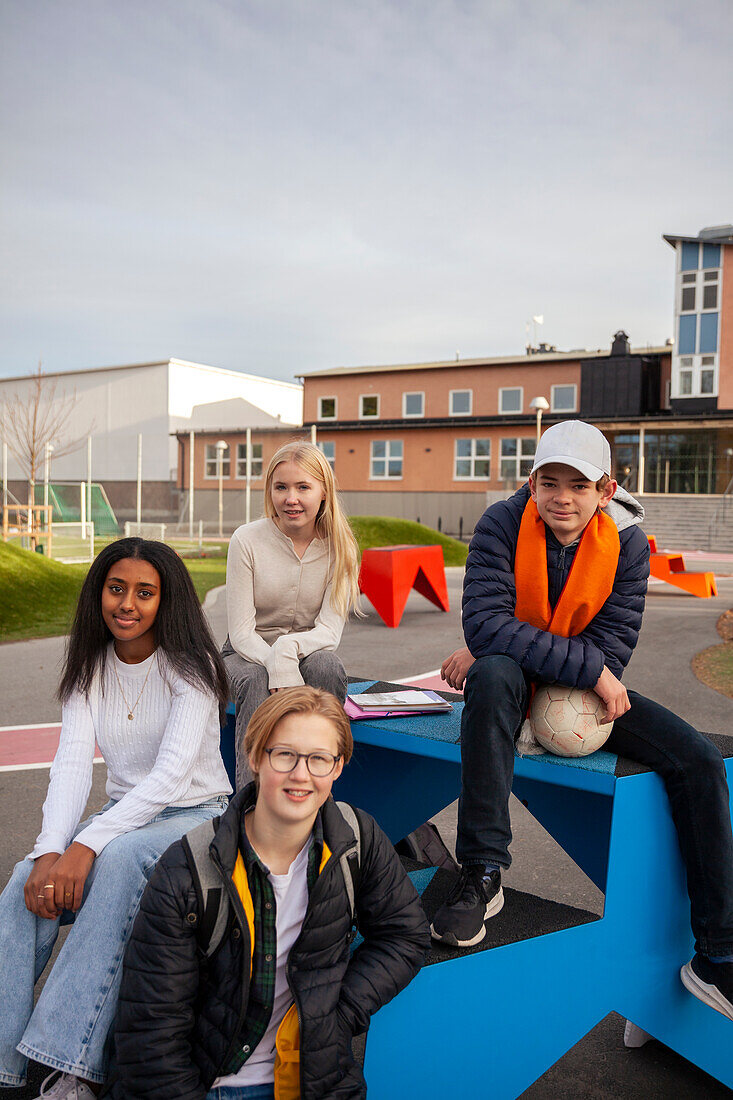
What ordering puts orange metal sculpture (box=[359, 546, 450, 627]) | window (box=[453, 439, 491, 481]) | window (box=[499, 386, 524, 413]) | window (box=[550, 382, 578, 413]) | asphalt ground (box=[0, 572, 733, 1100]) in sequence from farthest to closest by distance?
window (box=[499, 386, 524, 413])
window (box=[453, 439, 491, 481])
window (box=[550, 382, 578, 413])
orange metal sculpture (box=[359, 546, 450, 627])
asphalt ground (box=[0, 572, 733, 1100])

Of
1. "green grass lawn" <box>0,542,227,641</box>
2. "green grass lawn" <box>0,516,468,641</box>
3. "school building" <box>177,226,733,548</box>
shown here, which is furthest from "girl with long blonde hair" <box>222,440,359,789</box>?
"school building" <box>177,226,733,548</box>

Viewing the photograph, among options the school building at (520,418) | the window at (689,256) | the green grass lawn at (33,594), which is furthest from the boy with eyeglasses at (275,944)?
the window at (689,256)

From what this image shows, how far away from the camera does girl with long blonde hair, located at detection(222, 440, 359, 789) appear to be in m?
3.84

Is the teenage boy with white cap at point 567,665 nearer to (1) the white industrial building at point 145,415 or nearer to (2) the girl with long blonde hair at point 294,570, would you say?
(2) the girl with long blonde hair at point 294,570

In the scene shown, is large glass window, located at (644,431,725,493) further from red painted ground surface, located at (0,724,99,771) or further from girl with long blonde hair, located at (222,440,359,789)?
girl with long blonde hair, located at (222,440,359,789)

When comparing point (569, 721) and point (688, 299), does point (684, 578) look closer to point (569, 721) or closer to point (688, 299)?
point (569, 721)

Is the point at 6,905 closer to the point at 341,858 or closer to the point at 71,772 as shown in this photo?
the point at 71,772

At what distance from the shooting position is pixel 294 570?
402 centimetres

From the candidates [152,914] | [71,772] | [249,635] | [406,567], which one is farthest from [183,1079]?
[406,567]

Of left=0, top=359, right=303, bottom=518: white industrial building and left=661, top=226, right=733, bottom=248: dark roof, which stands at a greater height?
left=661, top=226, right=733, bottom=248: dark roof

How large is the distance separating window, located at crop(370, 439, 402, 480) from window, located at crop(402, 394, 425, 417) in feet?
6.69

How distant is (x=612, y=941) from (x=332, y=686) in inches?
58.3

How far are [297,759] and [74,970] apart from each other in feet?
2.59

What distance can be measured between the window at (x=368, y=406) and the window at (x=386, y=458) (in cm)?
225
